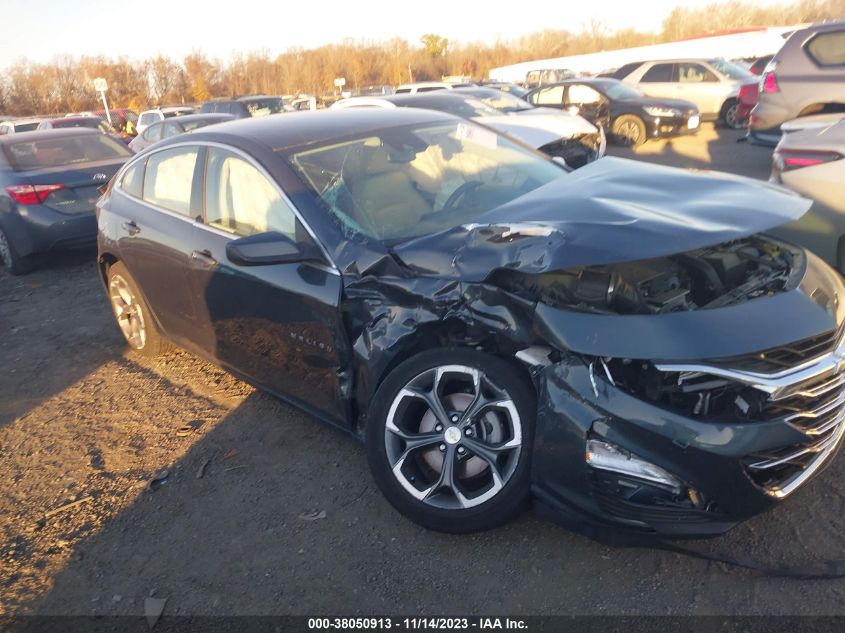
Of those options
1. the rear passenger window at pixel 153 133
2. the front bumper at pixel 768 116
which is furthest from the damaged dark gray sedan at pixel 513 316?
the rear passenger window at pixel 153 133

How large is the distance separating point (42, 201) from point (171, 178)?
4.10 meters

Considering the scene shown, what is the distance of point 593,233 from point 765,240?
44.4 inches

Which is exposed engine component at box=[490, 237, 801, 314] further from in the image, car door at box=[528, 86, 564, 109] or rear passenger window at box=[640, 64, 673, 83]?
rear passenger window at box=[640, 64, 673, 83]

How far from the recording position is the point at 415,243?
304 centimetres

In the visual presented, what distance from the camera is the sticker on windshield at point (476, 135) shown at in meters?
4.16

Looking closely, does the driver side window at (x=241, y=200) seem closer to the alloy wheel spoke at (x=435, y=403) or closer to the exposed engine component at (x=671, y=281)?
the alloy wheel spoke at (x=435, y=403)

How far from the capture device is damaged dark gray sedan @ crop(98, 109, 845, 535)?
91.7 inches

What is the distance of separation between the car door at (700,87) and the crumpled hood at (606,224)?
1410 centimetres

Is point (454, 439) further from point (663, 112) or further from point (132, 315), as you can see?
point (663, 112)

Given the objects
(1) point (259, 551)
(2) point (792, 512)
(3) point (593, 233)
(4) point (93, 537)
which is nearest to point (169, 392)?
(4) point (93, 537)

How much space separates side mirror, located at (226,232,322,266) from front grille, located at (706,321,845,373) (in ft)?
5.98

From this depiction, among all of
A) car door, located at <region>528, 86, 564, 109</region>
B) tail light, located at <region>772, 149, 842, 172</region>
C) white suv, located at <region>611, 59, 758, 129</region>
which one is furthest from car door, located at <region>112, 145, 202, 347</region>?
white suv, located at <region>611, 59, 758, 129</region>

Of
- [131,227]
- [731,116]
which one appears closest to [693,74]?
[731,116]

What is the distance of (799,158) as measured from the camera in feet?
15.2
